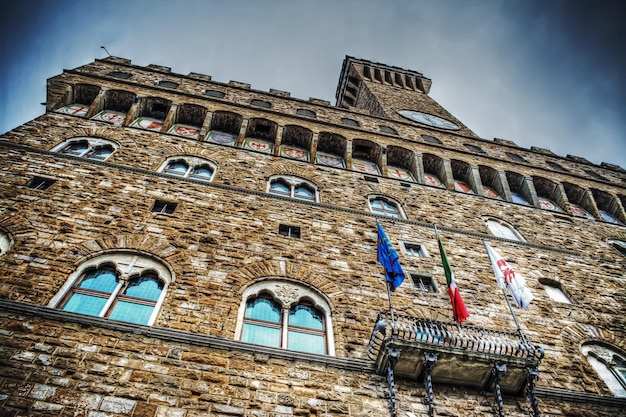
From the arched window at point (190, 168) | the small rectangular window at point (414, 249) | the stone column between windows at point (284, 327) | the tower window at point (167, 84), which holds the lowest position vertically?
the stone column between windows at point (284, 327)

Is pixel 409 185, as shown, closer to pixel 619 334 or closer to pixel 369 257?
pixel 369 257

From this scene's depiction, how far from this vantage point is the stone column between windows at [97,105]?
12.7m

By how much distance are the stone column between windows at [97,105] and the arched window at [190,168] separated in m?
3.28

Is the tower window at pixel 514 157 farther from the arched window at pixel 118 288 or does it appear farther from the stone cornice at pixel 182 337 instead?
the arched window at pixel 118 288

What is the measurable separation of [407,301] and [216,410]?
161 inches

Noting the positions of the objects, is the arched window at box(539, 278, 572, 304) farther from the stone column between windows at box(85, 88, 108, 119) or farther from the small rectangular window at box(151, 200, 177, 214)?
the stone column between windows at box(85, 88, 108, 119)

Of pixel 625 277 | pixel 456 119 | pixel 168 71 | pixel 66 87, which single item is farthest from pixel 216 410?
pixel 456 119

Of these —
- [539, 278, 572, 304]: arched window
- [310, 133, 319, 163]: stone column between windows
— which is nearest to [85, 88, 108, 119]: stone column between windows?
[310, 133, 319, 163]: stone column between windows

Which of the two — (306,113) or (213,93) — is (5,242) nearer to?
(213,93)

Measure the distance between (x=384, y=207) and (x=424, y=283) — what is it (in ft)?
11.8

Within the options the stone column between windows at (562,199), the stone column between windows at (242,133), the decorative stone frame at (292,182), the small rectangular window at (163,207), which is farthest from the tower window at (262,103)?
the stone column between windows at (562,199)

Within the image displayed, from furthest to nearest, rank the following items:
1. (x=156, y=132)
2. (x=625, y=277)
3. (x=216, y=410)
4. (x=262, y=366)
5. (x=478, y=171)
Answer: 1. (x=478, y=171)
2. (x=156, y=132)
3. (x=625, y=277)
4. (x=262, y=366)
5. (x=216, y=410)

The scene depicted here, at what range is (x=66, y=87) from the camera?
13.3m

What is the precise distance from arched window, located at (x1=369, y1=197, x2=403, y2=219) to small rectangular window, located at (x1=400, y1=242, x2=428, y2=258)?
57.6 inches
